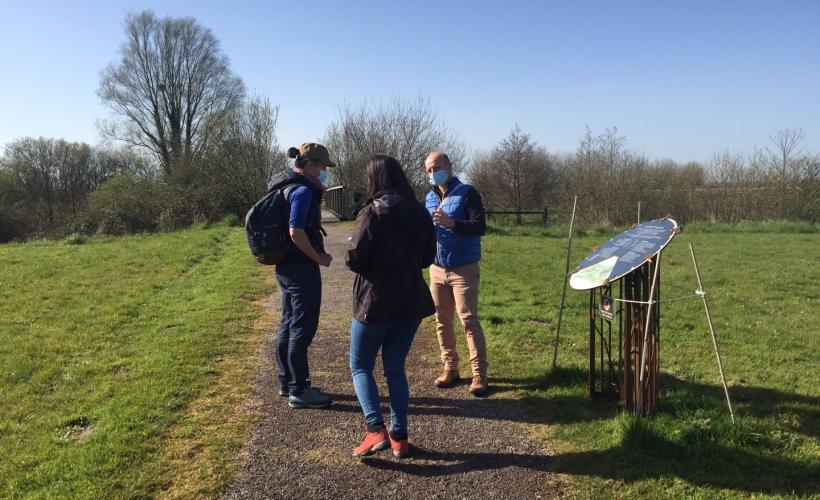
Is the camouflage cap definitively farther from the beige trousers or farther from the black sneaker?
the black sneaker

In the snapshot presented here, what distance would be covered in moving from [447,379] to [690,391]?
1.91m

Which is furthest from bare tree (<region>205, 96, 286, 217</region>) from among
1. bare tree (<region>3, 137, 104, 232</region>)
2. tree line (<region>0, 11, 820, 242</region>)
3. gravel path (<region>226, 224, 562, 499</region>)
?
gravel path (<region>226, 224, 562, 499</region>)

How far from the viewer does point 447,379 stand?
179 inches

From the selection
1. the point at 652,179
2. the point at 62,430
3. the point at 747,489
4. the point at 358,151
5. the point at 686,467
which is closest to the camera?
the point at 747,489

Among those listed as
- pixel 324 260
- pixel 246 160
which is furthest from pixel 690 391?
pixel 246 160

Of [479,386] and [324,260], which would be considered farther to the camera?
[479,386]

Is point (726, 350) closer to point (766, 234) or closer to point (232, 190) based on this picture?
point (766, 234)

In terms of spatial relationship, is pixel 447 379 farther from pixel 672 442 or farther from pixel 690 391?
pixel 690 391

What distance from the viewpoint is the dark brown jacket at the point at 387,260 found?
313 cm

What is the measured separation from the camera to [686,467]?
Result: 3.15 meters

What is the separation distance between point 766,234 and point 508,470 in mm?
20104

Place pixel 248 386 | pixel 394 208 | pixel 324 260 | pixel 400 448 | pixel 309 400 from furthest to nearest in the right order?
pixel 248 386
pixel 309 400
pixel 324 260
pixel 400 448
pixel 394 208

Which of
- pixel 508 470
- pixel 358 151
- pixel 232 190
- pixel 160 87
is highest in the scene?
pixel 160 87

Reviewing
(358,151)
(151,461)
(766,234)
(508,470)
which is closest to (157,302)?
(151,461)
